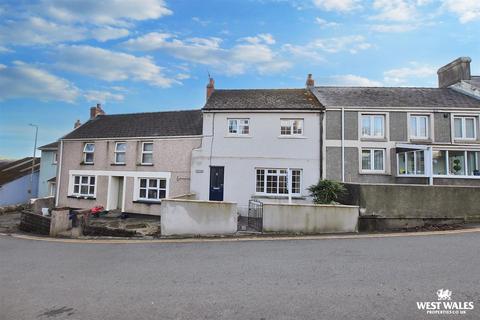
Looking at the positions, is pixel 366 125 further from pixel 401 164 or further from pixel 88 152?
pixel 88 152

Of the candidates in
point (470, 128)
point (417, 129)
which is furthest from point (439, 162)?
point (470, 128)

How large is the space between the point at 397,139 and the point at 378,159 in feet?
5.23

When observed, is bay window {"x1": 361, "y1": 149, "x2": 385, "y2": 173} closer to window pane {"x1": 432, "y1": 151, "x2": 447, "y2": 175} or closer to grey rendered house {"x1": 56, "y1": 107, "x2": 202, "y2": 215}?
window pane {"x1": 432, "y1": 151, "x2": 447, "y2": 175}

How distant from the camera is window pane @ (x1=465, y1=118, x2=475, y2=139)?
16344 millimetres

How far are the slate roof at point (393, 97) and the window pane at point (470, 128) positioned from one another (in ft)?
2.83

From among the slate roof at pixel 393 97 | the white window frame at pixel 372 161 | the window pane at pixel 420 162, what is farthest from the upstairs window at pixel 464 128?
the white window frame at pixel 372 161

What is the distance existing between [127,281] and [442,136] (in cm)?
1802

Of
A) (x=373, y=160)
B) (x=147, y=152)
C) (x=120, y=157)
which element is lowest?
(x=373, y=160)

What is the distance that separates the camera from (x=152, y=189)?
18500mm

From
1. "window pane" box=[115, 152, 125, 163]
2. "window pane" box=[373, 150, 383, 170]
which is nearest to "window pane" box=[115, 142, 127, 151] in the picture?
"window pane" box=[115, 152, 125, 163]

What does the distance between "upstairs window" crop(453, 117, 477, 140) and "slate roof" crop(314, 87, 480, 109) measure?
81cm

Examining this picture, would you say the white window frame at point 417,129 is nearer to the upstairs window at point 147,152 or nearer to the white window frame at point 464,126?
the white window frame at point 464,126

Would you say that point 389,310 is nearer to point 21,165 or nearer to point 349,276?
point 349,276

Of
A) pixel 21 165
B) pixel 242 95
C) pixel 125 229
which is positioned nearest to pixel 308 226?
pixel 125 229
